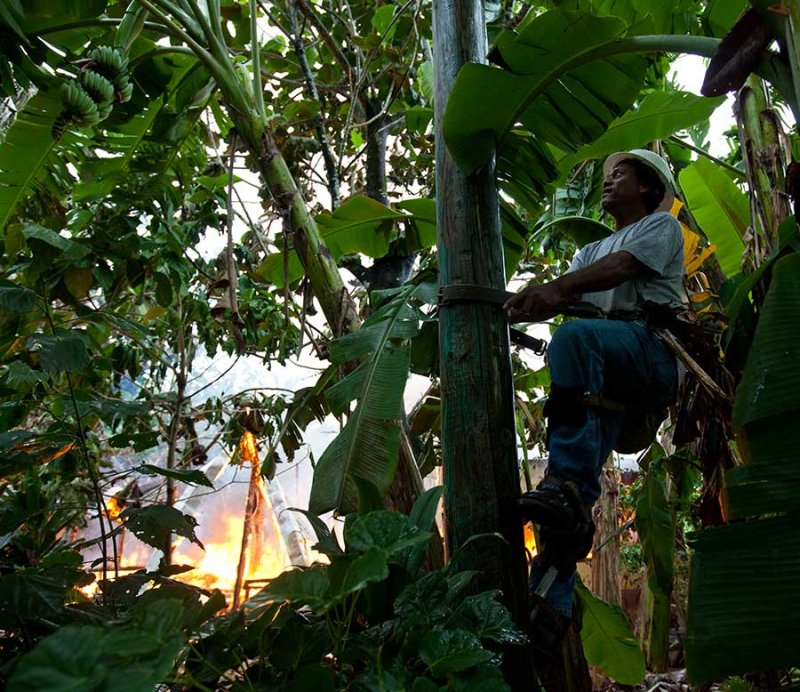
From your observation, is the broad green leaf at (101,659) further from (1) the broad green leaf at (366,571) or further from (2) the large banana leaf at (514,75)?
(2) the large banana leaf at (514,75)

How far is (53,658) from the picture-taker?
61 cm

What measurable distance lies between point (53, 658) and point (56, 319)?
224 cm

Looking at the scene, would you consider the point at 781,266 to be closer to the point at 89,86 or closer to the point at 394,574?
the point at 394,574

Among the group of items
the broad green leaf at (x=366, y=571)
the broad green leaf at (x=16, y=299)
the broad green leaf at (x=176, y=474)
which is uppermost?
the broad green leaf at (x=16, y=299)

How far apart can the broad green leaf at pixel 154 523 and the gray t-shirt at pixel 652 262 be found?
129 cm

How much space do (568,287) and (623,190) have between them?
694 millimetres

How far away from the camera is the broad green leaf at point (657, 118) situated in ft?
7.20

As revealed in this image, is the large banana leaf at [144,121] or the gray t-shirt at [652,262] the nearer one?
the gray t-shirt at [652,262]

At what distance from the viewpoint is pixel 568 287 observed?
1.61m

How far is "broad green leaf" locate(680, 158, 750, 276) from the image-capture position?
2.78m

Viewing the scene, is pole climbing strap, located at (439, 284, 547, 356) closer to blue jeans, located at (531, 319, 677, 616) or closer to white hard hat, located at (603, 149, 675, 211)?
blue jeans, located at (531, 319, 677, 616)

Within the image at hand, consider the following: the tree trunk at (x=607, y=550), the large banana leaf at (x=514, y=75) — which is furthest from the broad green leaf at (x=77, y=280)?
the tree trunk at (x=607, y=550)

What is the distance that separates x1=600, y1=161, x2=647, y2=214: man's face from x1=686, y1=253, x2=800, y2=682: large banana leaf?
118 cm

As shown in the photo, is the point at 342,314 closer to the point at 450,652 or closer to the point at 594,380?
the point at 594,380
